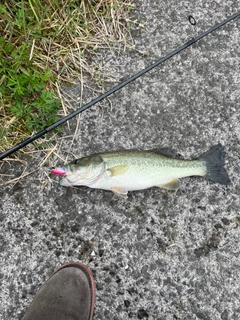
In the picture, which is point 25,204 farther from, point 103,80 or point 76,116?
point 103,80

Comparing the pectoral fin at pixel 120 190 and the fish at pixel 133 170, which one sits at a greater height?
the fish at pixel 133 170

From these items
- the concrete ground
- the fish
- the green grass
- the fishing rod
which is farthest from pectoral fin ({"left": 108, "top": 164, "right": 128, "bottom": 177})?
the green grass

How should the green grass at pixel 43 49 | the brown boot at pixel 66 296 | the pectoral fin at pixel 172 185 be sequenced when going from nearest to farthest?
the brown boot at pixel 66 296
the pectoral fin at pixel 172 185
the green grass at pixel 43 49

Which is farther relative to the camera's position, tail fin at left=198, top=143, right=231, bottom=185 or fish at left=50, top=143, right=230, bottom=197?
tail fin at left=198, top=143, right=231, bottom=185

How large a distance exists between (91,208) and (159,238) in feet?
2.18

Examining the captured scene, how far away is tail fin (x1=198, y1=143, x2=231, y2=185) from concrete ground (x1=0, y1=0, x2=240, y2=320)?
0.45 ft

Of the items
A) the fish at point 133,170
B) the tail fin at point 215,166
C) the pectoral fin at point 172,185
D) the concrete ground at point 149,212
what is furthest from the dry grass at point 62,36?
the tail fin at point 215,166

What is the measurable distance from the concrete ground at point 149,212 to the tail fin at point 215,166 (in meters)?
0.14

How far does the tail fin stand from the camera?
3.20 meters

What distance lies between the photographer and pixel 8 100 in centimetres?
342

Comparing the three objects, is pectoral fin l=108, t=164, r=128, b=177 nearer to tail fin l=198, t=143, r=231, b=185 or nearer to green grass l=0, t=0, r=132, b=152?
tail fin l=198, t=143, r=231, b=185

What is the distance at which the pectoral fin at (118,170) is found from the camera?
119 inches

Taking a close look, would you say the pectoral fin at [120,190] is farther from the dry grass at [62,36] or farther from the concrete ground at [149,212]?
the dry grass at [62,36]

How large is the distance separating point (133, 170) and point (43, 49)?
1549mm
